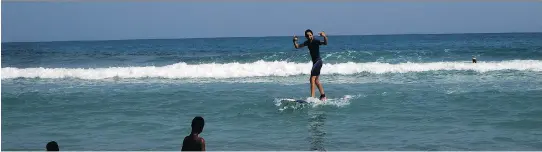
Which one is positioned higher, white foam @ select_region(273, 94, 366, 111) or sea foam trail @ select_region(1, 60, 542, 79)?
sea foam trail @ select_region(1, 60, 542, 79)

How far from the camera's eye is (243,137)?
8.91 m

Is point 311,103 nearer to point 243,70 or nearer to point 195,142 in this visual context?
point 195,142

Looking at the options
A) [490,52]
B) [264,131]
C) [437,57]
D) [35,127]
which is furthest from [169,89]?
[490,52]

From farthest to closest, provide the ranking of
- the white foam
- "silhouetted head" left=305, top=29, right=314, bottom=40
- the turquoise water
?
the white foam → "silhouetted head" left=305, top=29, right=314, bottom=40 → the turquoise water

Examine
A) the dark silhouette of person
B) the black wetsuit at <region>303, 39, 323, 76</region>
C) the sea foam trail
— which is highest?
the sea foam trail

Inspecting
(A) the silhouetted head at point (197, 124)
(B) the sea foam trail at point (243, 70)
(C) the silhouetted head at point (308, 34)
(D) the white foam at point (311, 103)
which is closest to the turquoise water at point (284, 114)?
(D) the white foam at point (311, 103)

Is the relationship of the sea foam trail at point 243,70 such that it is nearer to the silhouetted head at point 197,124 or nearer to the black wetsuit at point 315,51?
the black wetsuit at point 315,51

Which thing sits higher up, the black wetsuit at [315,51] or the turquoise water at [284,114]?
the black wetsuit at [315,51]

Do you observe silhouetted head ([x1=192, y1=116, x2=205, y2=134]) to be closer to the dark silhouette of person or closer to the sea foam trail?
the dark silhouette of person

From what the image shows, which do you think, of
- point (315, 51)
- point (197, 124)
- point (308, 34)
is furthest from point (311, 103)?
point (197, 124)

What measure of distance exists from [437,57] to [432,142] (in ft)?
80.4

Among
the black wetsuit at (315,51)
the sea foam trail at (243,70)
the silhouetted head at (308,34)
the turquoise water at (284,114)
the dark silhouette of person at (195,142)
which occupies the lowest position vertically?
the dark silhouette of person at (195,142)

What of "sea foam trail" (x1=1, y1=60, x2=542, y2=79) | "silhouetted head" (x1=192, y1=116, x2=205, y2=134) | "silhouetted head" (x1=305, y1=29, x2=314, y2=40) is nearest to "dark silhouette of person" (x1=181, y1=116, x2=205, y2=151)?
"silhouetted head" (x1=192, y1=116, x2=205, y2=134)

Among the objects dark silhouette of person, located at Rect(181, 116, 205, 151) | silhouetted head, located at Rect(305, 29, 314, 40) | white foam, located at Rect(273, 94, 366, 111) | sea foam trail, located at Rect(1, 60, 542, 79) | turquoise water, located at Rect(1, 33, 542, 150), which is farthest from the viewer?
sea foam trail, located at Rect(1, 60, 542, 79)
